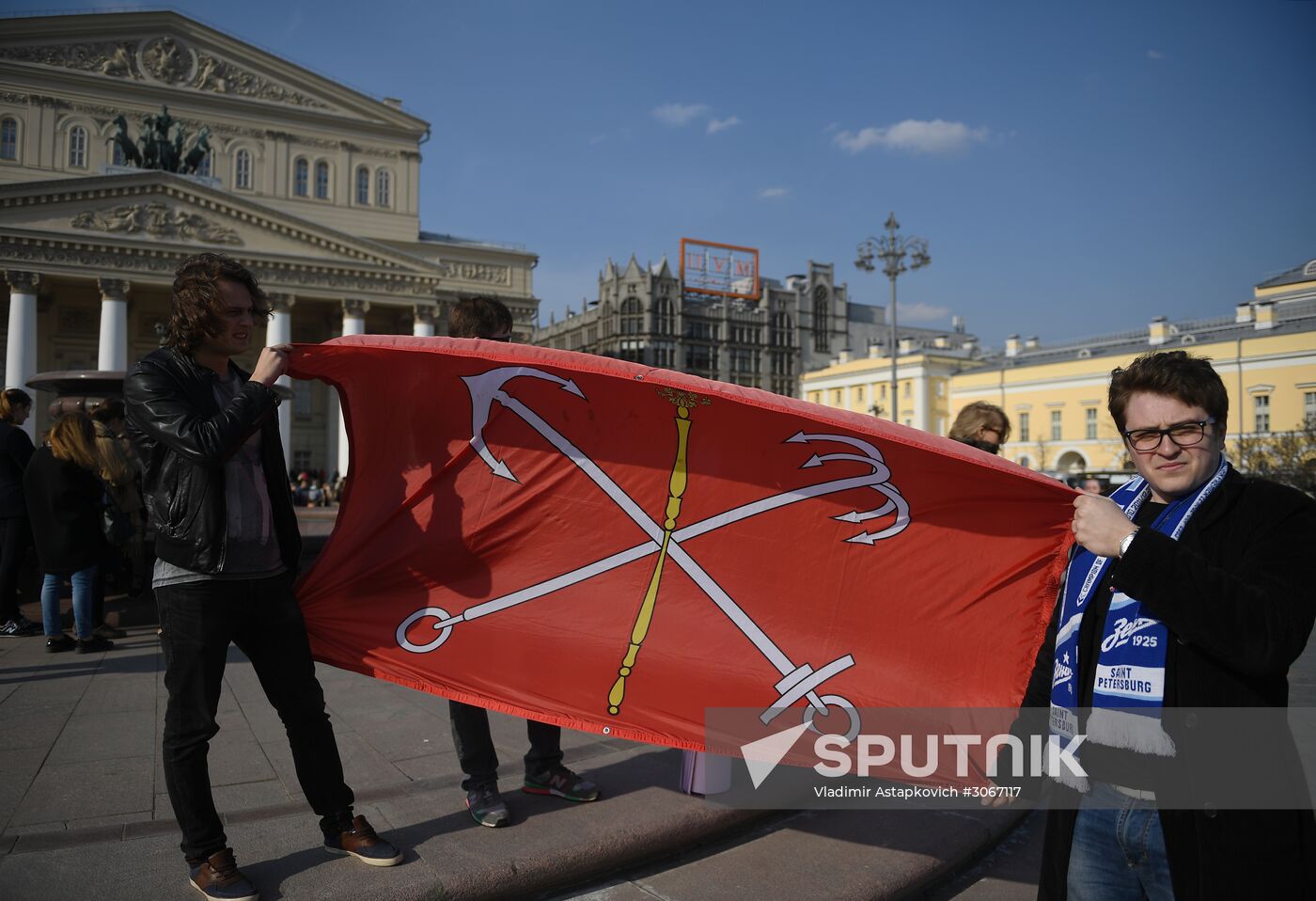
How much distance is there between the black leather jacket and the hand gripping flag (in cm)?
58

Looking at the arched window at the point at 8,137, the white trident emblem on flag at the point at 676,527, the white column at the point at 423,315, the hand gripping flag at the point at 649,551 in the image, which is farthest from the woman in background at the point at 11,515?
the arched window at the point at 8,137

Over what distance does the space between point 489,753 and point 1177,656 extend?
2.69m

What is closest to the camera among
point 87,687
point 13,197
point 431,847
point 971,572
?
point 971,572

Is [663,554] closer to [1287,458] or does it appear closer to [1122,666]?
[1122,666]

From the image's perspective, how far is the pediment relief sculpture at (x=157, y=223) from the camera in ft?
126

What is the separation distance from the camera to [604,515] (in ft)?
10.9

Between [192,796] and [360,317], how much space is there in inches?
1749

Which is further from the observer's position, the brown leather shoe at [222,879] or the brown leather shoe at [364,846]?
the brown leather shoe at [364,846]

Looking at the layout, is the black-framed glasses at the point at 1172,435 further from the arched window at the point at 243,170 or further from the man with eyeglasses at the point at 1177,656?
the arched window at the point at 243,170

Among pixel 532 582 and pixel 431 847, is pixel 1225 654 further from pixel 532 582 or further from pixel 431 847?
pixel 431 847

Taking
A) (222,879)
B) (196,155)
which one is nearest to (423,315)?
(196,155)

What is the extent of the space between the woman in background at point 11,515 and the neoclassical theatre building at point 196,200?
30846 millimetres

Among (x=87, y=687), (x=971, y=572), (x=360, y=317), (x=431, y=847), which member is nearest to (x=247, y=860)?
(x=431, y=847)

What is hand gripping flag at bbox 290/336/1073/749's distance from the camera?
2.98 meters
